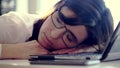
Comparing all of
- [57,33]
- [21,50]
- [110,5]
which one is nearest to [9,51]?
[21,50]

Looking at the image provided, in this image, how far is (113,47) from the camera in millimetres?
761

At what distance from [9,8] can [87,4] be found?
1011 mm

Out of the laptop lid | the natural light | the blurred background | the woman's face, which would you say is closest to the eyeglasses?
the woman's face

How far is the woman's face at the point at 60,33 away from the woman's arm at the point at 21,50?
24mm

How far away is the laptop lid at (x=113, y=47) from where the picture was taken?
0.73 m

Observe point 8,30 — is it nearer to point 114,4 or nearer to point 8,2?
point 114,4

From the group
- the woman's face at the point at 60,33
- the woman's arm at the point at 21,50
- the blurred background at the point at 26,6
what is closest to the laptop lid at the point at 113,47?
the woman's face at the point at 60,33

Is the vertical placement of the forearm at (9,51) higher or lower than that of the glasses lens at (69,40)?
lower

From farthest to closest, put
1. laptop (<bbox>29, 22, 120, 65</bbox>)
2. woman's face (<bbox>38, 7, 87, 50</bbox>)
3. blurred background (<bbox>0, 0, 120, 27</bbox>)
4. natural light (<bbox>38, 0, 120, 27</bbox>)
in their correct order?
blurred background (<bbox>0, 0, 120, 27</bbox>)
natural light (<bbox>38, 0, 120, 27</bbox>)
woman's face (<bbox>38, 7, 87, 50</bbox>)
laptop (<bbox>29, 22, 120, 65</bbox>)

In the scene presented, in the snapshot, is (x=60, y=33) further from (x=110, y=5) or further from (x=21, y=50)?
(x=110, y=5)

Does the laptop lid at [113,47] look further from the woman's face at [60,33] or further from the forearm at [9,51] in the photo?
the forearm at [9,51]

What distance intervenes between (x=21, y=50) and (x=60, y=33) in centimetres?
16

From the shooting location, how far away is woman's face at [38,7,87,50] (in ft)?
2.74

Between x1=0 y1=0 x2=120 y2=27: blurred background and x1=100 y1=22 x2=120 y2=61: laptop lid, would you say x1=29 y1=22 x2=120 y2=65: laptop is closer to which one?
x1=100 y1=22 x2=120 y2=61: laptop lid
